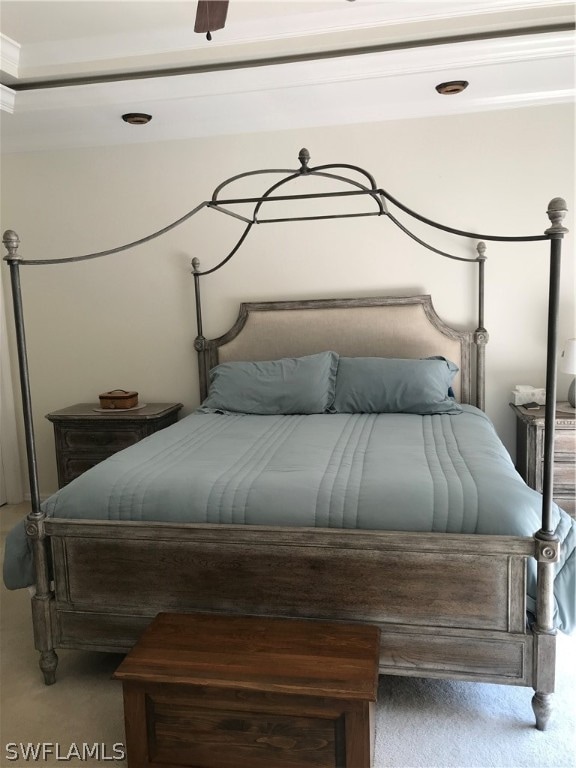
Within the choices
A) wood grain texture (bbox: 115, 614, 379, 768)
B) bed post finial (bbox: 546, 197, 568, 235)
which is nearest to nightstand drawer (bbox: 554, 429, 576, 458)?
bed post finial (bbox: 546, 197, 568, 235)

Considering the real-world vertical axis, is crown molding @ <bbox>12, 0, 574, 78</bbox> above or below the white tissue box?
above

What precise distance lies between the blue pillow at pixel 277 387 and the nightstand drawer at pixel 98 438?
50 cm

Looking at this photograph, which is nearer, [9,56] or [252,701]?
[252,701]

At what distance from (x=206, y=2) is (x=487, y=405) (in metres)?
2.81

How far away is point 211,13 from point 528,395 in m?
2.67

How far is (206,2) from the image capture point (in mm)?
1638

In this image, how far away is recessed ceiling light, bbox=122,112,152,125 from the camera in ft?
11.6

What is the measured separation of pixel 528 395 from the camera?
11.8 feet

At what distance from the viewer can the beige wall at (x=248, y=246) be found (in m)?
3.63

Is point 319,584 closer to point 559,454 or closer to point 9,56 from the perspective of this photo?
point 559,454

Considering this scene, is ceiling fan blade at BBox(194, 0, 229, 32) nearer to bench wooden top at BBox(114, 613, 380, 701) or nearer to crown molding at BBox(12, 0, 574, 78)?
crown molding at BBox(12, 0, 574, 78)

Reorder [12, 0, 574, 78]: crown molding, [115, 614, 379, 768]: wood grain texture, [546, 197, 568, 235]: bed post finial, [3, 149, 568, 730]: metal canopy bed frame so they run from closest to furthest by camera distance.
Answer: [115, 614, 379, 768]: wood grain texture < [546, 197, 568, 235]: bed post finial < [3, 149, 568, 730]: metal canopy bed frame < [12, 0, 574, 78]: crown molding

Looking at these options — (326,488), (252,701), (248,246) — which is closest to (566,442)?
(326,488)
